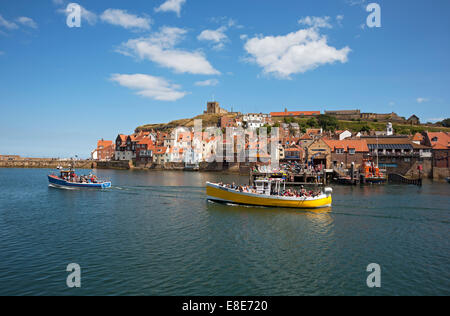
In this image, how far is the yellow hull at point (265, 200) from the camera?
3997cm

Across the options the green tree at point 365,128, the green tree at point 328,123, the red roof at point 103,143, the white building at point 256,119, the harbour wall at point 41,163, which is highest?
the white building at point 256,119

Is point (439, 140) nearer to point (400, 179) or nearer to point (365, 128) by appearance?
point (400, 179)

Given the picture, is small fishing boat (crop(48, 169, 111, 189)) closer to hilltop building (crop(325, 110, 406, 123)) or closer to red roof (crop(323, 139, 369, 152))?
red roof (crop(323, 139, 369, 152))

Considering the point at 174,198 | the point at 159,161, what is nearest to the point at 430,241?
the point at 174,198

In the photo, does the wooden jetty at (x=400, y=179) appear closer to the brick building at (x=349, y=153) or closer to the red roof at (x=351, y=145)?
the brick building at (x=349, y=153)

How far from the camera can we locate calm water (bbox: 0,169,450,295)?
17297 millimetres

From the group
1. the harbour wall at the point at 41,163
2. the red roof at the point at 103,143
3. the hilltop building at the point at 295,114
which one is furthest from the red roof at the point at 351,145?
the red roof at the point at 103,143

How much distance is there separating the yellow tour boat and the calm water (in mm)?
1679

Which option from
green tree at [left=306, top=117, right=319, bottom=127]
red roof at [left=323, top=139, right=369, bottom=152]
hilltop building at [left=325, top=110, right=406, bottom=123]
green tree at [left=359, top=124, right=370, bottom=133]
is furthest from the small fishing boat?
hilltop building at [left=325, top=110, right=406, bottom=123]

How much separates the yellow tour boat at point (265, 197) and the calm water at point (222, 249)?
1.68 meters

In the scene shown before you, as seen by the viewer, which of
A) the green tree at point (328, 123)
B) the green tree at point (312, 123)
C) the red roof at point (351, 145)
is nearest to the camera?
the red roof at point (351, 145)

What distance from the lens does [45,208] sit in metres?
40.5

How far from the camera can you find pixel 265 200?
135 feet
